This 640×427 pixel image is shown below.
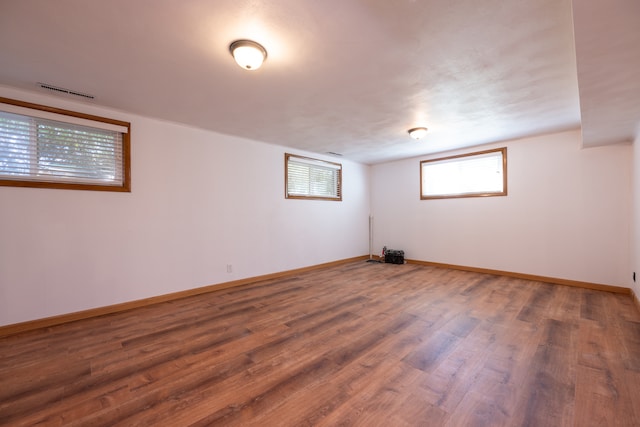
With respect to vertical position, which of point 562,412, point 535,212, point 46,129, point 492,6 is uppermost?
point 492,6

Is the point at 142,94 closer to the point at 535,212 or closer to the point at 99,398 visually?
the point at 99,398

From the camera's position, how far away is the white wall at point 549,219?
372 cm

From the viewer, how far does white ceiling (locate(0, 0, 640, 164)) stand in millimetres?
1590

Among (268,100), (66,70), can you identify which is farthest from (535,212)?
(66,70)

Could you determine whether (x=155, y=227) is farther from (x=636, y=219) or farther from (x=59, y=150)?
(x=636, y=219)

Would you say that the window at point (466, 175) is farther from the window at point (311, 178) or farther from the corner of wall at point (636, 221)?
the window at point (311, 178)

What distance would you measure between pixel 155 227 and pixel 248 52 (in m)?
2.63

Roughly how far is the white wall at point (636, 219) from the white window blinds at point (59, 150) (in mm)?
6385

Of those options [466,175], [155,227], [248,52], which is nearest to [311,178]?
[155,227]

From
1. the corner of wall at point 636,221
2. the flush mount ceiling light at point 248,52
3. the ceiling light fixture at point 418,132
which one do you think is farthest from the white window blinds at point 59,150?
the corner of wall at point 636,221

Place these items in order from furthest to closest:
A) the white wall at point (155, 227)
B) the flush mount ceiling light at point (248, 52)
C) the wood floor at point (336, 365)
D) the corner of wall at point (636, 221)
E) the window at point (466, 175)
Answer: the window at point (466, 175) < the corner of wall at point (636, 221) < the white wall at point (155, 227) < the flush mount ceiling light at point (248, 52) < the wood floor at point (336, 365)

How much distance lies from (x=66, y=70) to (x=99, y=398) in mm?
2667

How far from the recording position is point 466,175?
512 cm

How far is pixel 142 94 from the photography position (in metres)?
2.74
